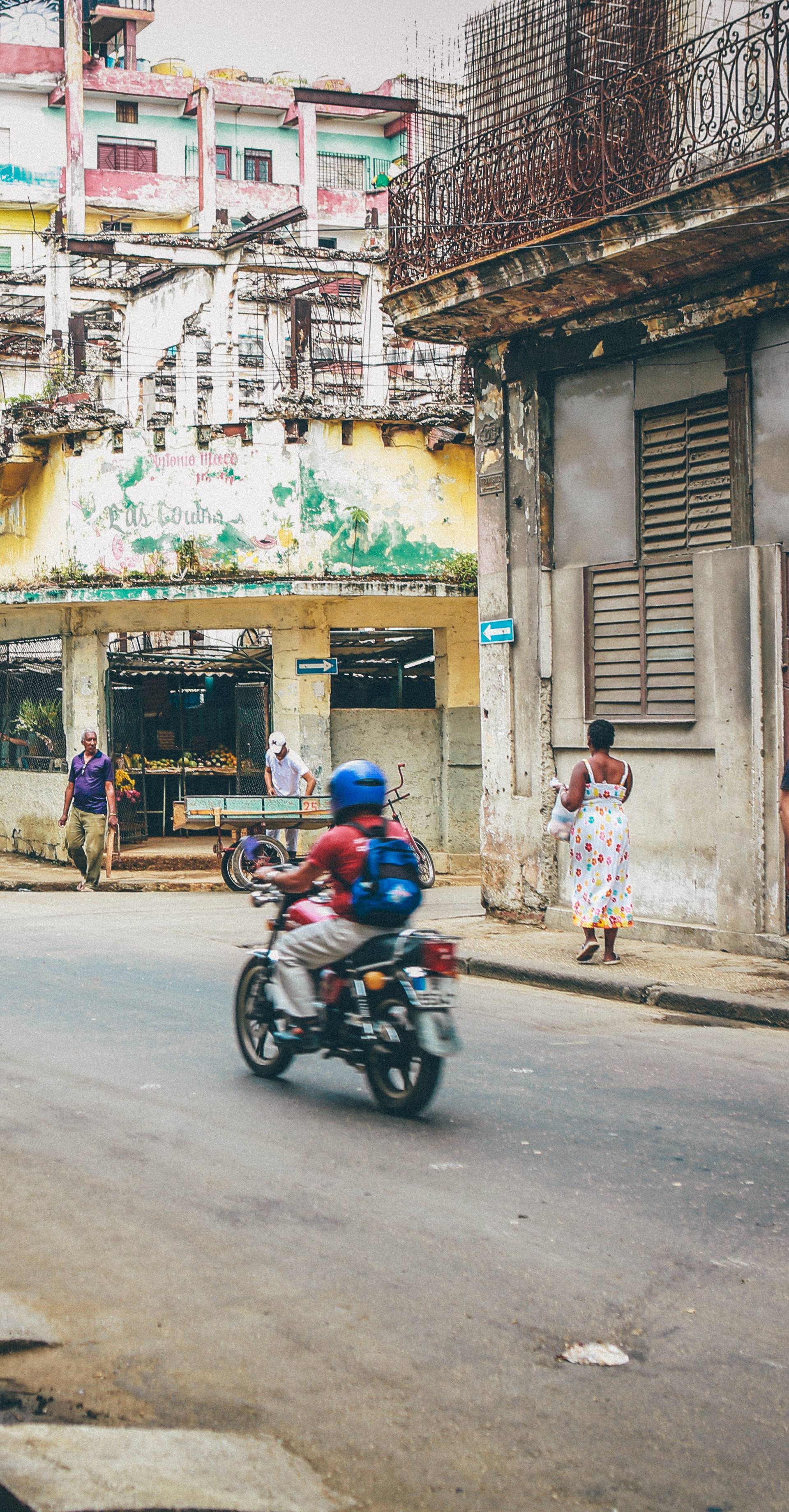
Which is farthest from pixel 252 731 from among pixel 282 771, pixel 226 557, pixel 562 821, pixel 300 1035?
pixel 300 1035

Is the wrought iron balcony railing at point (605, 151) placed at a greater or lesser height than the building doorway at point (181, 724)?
greater

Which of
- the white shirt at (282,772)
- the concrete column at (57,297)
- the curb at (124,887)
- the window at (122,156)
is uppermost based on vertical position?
the window at (122,156)

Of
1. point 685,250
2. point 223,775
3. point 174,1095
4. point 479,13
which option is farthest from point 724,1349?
point 223,775

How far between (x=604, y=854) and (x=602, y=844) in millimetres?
79

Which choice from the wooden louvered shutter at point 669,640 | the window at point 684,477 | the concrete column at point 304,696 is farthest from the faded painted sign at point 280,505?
the wooden louvered shutter at point 669,640

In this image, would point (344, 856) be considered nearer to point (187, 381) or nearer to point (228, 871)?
point (228, 871)

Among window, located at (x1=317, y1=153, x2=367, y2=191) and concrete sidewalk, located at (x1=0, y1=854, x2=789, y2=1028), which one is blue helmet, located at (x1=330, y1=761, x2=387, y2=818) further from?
window, located at (x1=317, y1=153, x2=367, y2=191)

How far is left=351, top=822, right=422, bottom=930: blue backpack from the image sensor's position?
6.40 m

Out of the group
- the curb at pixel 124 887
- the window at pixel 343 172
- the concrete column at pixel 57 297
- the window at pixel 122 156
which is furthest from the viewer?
the window at pixel 343 172

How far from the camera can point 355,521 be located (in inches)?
738

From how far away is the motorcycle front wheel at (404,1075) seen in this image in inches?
244

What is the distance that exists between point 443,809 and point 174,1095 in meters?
13.6

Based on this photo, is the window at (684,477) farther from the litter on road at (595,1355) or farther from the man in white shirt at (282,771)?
the litter on road at (595,1355)

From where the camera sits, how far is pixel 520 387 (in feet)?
41.7
